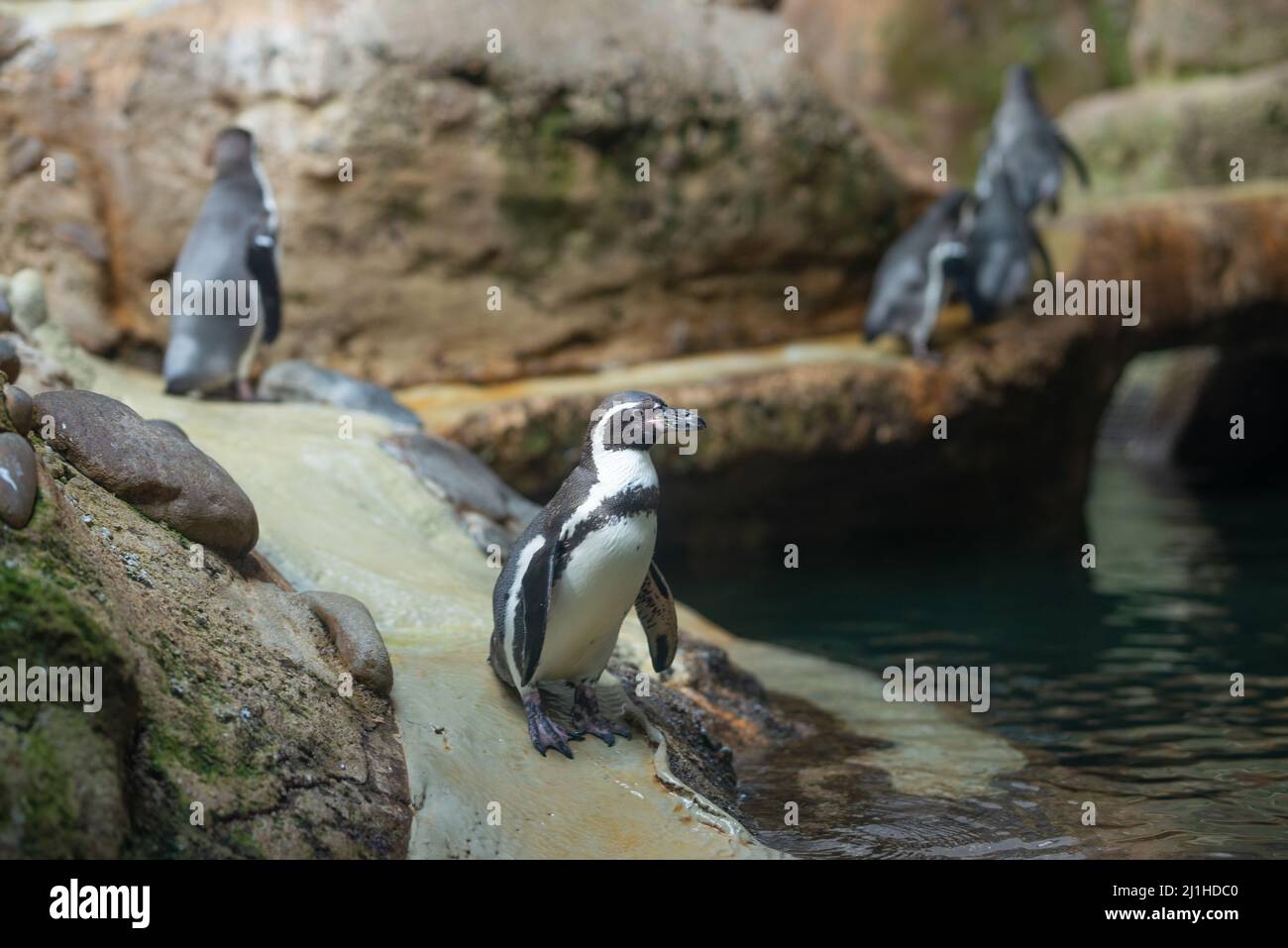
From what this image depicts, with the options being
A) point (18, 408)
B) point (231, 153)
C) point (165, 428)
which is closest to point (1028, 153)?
point (231, 153)

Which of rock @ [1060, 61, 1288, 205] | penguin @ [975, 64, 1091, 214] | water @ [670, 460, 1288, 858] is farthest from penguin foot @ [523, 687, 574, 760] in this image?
rock @ [1060, 61, 1288, 205]

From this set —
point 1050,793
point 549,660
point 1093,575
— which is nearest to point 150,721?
point 549,660

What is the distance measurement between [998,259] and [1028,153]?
6.55ft

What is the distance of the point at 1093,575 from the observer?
8.05 m

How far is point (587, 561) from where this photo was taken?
136 inches

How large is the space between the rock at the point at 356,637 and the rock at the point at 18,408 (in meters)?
0.86

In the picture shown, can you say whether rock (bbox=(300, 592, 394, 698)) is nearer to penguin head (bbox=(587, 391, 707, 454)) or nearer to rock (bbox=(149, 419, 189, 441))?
rock (bbox=(149, 419, 189, 441))

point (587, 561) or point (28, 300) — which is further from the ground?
point (28, 300)

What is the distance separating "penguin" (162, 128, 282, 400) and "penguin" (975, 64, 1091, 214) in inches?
228

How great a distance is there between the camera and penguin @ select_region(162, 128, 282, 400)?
621 centimetres

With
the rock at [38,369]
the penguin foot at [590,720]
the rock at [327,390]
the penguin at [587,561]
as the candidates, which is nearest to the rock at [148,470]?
the penguin at [587,561]

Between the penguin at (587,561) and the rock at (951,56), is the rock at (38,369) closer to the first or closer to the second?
the penguin at (587,561)

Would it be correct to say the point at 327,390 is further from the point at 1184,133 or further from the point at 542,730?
the point at 1184,133

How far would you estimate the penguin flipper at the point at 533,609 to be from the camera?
11.2 ft
